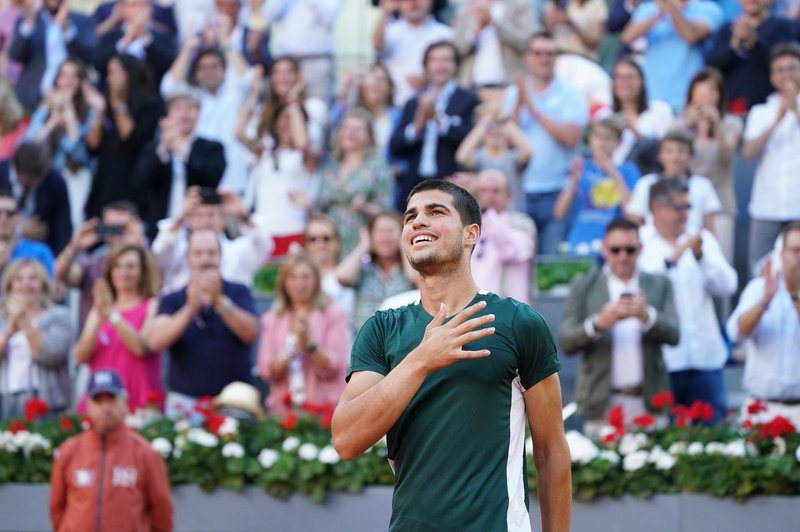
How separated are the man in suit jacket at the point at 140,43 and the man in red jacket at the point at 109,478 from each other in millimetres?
6589

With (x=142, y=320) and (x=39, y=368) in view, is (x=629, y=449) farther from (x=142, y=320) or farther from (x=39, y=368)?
(x=39, y=368)

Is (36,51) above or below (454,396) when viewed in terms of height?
above

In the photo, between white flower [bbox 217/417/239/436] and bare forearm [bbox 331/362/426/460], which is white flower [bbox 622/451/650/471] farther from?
bare forearm [bbox 331/362/426/460]

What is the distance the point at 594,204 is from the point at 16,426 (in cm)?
505

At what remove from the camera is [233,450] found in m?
9.16

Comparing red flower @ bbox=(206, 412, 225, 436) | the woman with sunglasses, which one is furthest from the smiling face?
the woman with sunglasses

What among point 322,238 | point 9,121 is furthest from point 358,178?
point 9,121

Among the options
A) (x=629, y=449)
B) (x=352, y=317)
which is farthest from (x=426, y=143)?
(x=629, y=449)

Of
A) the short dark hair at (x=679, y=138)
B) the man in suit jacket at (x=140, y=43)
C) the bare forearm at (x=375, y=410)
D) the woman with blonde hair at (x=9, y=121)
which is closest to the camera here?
the bare forearm at (x=375, y=410)

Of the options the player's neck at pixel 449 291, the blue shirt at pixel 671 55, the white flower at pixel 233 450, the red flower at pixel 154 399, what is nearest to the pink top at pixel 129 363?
the red flower at pixel 154 399

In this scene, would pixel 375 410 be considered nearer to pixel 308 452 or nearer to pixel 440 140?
pixel 308 452

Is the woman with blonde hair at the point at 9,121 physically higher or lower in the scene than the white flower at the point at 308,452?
higher

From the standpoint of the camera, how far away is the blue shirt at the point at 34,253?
12255mm

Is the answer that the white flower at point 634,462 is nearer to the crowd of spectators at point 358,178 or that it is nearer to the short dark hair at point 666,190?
the crowd of spectators at point 358,178
